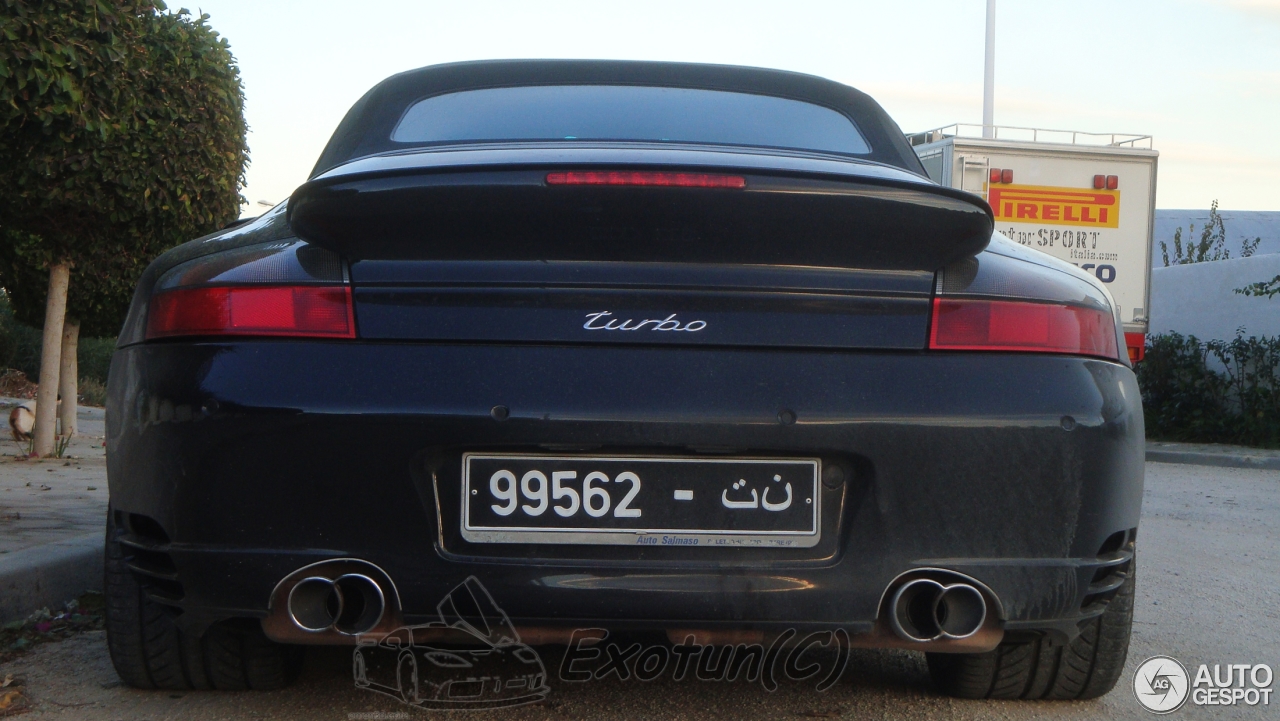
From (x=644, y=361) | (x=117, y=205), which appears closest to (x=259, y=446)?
(x=644, y=361)

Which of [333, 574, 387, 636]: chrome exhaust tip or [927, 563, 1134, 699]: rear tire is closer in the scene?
[333, 574, 387, 636]: chrome exhaust tip

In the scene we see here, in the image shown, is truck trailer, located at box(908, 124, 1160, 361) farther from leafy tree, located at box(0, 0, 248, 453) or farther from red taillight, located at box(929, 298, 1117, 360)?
red taillight, located at box(929, 298, 1117, 360)

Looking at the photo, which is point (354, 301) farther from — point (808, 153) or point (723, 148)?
point (808, 153)

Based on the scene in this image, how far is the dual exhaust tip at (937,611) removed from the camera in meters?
2.26

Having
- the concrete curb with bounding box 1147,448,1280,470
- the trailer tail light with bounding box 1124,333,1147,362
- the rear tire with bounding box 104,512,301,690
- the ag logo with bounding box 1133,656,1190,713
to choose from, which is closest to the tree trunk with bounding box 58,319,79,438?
the rear tire with bounding box 104,512,301,690

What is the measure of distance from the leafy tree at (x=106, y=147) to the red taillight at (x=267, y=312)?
13.1 ft

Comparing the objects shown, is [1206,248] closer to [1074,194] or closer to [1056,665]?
[1074,194]

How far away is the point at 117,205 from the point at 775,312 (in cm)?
686

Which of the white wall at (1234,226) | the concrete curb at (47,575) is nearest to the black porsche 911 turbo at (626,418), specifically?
the concrete curb at (47,575)

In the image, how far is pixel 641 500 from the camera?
224 cm

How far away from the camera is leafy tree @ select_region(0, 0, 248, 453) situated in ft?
19.9

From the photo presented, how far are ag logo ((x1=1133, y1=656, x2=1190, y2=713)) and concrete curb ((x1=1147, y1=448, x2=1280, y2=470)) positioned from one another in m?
9.53

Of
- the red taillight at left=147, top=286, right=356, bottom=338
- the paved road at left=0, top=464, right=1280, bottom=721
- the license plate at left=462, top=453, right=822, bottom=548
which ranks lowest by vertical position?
the paved road at left=0, top=464, right=1280, bottom=721

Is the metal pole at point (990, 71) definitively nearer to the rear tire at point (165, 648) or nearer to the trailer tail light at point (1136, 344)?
the trailer tail light at point (1136, 344)
